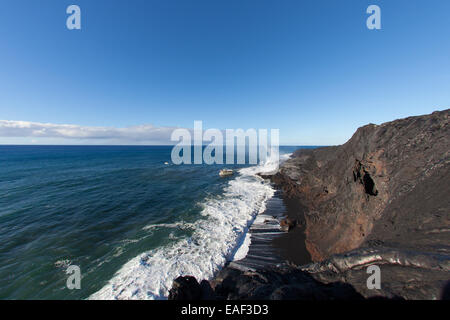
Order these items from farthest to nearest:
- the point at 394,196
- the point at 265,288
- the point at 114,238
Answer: the point at 114,238, the point at 394,196, the point at 265,288

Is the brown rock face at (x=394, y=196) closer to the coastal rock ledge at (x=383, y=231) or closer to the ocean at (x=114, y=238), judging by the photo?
the coastal rock ledge at (x=383, y=231)

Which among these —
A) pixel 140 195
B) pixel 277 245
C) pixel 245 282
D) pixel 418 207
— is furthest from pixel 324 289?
pixel 140 195

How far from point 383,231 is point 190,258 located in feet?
37.5

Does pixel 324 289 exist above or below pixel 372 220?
below

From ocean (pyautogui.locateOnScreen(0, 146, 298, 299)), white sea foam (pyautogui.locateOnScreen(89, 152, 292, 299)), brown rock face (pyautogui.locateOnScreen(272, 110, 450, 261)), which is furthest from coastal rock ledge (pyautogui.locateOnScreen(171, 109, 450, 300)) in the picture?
ocean (pyautogui.locateOnScreen(0, 146, 298, 299))

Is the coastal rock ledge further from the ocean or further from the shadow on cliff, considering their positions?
the ocean

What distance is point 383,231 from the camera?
24.4ft

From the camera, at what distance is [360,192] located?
10766mm

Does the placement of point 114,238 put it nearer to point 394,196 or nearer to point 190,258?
point 190,258

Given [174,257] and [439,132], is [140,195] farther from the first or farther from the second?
[439,132]

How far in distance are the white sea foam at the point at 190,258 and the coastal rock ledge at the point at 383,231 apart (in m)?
3.60

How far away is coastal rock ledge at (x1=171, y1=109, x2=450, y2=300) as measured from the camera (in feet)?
15.2

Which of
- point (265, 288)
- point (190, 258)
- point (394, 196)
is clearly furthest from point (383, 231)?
point (190, 258)
